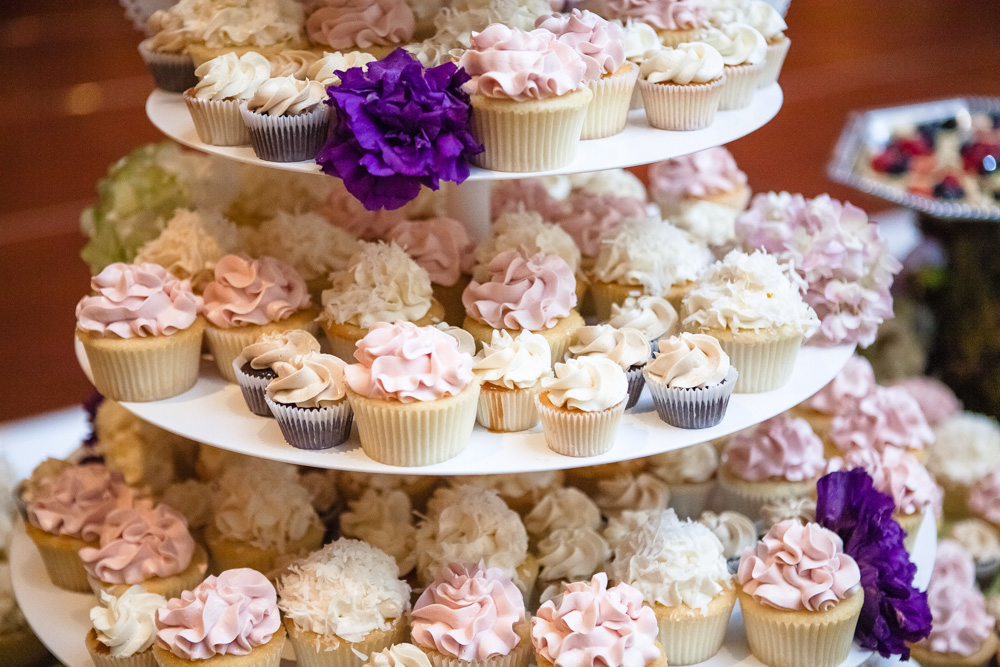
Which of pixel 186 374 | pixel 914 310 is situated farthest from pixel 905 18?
pixel 186 374

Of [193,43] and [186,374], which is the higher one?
[193,43]

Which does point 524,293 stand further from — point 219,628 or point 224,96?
point 219,628

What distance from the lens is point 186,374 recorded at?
7.48ft

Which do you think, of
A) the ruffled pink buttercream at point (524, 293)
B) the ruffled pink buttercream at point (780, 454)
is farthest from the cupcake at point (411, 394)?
the ruffled pink buttercream at point (780, 454)

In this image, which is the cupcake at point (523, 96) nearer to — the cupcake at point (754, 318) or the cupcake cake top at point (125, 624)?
the cupcake at point (754, 318)

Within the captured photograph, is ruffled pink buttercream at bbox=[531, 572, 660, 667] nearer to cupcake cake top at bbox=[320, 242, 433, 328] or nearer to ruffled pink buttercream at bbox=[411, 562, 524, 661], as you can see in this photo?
ruffled pink buttercream at bbox=[411, 562, 524, 661]

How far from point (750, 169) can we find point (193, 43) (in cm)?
446

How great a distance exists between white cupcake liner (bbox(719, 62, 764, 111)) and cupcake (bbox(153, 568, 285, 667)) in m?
1.46

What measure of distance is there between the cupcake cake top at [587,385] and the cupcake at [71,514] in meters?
1.20

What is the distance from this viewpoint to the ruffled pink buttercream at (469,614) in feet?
6.75

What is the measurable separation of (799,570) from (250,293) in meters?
1.30

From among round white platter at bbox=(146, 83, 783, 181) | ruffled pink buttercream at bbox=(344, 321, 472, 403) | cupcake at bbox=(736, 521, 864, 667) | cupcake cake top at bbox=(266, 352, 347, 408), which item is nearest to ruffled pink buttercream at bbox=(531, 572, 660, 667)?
cupcake at bbox=(736, 521, 864, 667)

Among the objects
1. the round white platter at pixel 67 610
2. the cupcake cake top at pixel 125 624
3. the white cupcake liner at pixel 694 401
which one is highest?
the white cupcake liner at pixel 694 401

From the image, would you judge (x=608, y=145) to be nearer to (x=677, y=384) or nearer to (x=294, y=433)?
(x=677, y=384)
